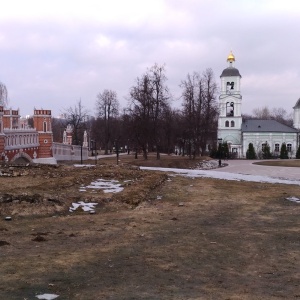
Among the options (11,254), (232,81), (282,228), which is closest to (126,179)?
(282,228)

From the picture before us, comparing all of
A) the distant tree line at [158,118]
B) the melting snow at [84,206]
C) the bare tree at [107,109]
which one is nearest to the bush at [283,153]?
the distant tree line at [158,118]

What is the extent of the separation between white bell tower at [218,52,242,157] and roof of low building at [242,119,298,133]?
1990 millimetres

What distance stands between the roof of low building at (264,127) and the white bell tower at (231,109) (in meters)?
1.99

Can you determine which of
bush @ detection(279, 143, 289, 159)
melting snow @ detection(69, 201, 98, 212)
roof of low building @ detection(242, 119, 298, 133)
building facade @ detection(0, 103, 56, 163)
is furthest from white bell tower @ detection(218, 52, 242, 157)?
melting snow @ detection(69, 201, 98, 212)

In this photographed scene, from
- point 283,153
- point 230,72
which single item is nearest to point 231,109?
point 230,72

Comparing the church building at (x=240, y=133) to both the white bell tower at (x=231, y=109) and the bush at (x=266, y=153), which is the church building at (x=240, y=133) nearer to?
the white bell tower at (x=231, y=109)

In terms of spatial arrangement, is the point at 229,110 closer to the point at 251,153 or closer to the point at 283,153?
the point at 251,153

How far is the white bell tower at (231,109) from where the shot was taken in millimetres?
66750

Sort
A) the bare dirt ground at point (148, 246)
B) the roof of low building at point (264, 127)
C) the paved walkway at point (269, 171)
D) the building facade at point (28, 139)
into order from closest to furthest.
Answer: the bare dirt ground at point (148, 246) → the paved walkway at point (269, 171) → the building facade at point (28, 139) → the roof of low building at point (264, 127)

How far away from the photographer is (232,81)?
6681cm

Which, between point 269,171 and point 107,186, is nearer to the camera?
point 107,186

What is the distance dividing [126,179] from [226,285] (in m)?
14.7

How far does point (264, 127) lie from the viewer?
69.7 m

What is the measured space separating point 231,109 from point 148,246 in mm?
62466
